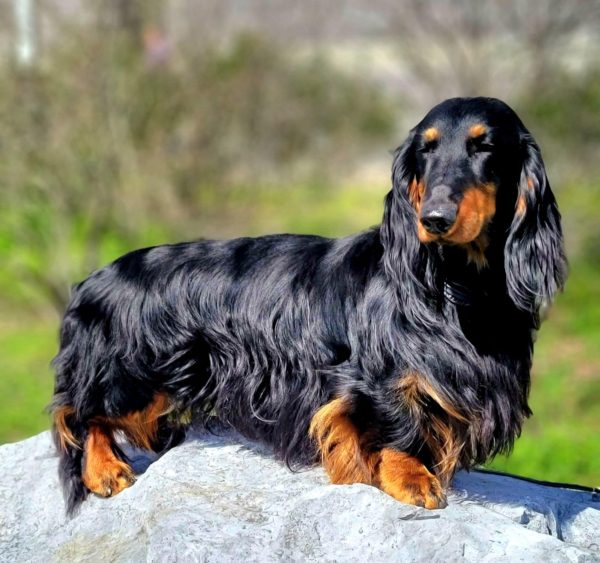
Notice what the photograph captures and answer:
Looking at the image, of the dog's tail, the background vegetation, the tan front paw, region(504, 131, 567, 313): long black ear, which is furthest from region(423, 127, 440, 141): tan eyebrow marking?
the background vegetation

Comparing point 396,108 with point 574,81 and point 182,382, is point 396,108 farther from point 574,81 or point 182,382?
point 182,382

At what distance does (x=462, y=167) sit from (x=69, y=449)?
7.21ft

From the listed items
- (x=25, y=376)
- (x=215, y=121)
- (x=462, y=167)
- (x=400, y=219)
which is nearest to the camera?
(x=462, y=167)

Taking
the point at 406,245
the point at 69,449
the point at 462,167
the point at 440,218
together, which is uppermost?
the point at 462,167

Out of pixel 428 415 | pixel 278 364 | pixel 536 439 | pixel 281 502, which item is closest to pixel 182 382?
pixel 278 364

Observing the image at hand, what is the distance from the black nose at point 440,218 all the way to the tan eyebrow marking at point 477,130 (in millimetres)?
414

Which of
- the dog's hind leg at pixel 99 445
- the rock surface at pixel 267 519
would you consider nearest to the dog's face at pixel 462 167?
the rock surface at pixel 267 519

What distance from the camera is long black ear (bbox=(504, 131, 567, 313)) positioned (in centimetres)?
414

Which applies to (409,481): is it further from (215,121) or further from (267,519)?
(215,121)

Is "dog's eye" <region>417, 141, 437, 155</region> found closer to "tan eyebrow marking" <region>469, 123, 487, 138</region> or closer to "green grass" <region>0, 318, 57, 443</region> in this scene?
"tan eyebrow marking" <region>469, 123, 487, 138</region>

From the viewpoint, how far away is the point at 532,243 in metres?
4.15

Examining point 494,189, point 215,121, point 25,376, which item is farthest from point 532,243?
point 215,121

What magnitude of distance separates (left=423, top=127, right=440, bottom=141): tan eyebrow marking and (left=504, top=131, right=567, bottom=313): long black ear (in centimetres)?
36

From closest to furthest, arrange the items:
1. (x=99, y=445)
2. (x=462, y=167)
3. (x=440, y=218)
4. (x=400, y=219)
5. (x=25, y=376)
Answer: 1. (x=440, y=218)
2. (x=462, y=167)
3. (x=400, y=219)
4. (x=99, y=445)
5. (x=25, y=376)
